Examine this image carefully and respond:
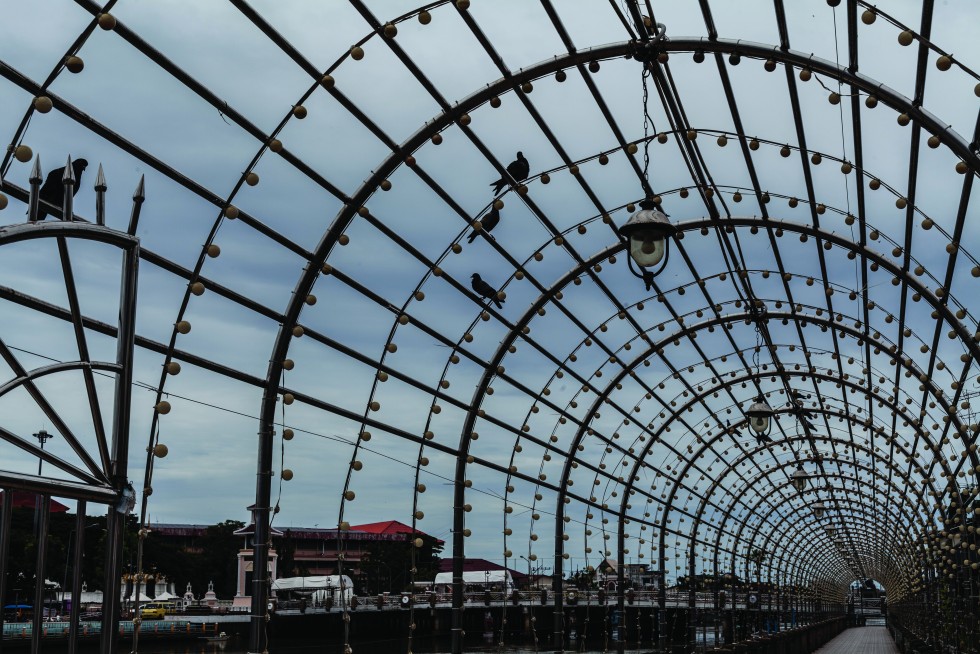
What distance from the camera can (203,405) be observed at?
12570 millimetres

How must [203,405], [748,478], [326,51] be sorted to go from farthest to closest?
[748,478] → [203,405] → [326,51]

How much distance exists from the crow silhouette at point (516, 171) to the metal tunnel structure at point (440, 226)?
0.23 feet

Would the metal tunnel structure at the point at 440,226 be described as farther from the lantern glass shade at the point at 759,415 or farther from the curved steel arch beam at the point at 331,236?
the lantern glass shade at the point at 759,415

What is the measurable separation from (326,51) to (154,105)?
2152 mm

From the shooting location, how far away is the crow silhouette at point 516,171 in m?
14.5

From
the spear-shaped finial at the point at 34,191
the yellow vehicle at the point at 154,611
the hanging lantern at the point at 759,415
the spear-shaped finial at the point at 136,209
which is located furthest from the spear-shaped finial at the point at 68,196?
the yellow vehicle at the point at 154,611

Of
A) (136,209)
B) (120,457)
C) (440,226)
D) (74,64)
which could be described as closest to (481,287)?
(440,226)

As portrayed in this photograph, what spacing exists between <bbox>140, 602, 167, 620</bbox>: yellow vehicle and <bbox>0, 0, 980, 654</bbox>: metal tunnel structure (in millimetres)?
43610

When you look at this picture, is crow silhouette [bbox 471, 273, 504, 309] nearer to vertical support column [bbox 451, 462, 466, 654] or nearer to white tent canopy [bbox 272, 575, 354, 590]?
vertical support column [bbox 451, 462, 466, 654]

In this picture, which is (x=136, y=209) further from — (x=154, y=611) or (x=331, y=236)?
(x=154, y=611)

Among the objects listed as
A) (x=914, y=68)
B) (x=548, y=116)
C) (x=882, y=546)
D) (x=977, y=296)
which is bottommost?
(x=882, y=546)

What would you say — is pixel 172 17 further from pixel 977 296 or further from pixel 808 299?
pixel 808 299

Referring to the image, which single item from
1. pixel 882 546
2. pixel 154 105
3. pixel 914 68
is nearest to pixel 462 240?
pixel 154 105

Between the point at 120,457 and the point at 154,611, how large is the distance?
61.2m
